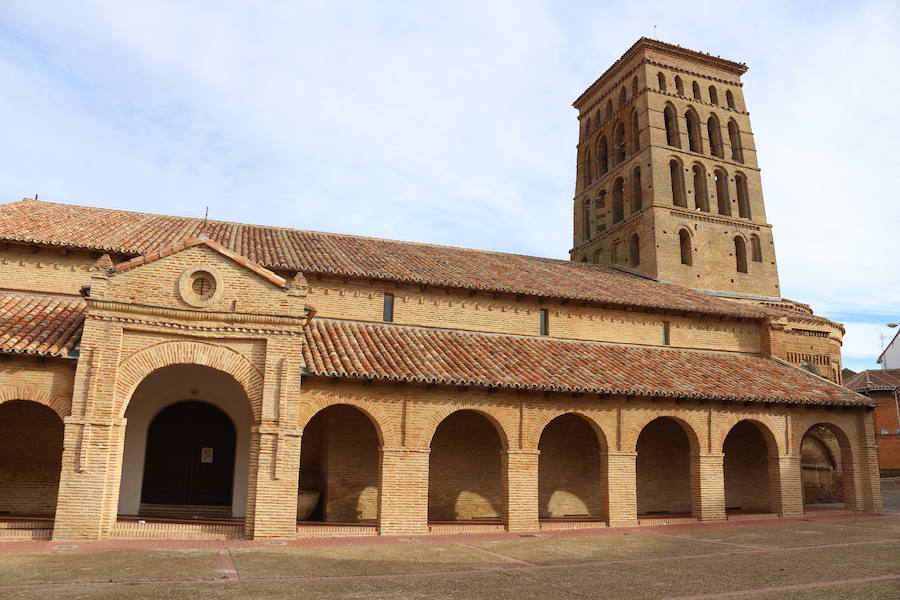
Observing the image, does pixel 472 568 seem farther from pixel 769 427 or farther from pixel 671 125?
pixel 671 125

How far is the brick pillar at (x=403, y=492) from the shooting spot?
49.4ft

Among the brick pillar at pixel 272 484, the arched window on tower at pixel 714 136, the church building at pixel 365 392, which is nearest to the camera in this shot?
the brick pillar at pixel 272 484

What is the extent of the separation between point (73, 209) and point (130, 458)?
27.9ft

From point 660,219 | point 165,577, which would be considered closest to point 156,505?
point 165,577

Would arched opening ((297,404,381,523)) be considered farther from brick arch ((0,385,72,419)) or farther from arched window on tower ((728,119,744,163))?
arched window on tower ((728,119,744,163))

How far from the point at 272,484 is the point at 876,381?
43.6 m

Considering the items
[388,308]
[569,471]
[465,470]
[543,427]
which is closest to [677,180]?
[569,471]

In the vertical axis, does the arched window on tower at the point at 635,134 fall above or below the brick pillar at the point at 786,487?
above

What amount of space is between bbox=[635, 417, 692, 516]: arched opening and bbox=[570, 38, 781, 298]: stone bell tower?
9.07 m

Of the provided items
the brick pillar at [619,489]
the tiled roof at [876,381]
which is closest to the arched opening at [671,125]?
the brick pillar at [619,489]

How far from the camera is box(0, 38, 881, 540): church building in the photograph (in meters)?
13.8

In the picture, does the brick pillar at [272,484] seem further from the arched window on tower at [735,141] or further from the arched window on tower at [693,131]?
the arched window on tower at [735,141]

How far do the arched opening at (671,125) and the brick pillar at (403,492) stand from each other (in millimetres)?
21836

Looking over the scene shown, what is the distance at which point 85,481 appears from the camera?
42.7ft
